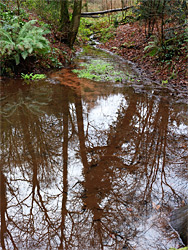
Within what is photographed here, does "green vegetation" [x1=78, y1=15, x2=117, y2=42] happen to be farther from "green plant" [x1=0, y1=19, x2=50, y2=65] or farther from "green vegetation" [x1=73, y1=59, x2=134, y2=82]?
"green plant" [x1=0, y1=19, x2=50, y2=65]

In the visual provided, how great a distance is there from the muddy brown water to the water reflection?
13 millimetres

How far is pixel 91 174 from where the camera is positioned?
3236 mm

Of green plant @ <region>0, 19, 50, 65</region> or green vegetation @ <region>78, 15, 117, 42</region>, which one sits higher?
green vegetation @ <region>78, 15, 117, 42</region>

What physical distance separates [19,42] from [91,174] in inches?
268

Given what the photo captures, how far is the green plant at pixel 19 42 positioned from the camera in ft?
23.7

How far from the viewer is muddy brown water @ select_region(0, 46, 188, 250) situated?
2375mm

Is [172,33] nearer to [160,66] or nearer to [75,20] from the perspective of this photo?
[160,66]

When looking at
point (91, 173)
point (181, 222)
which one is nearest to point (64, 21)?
point (91, 173)

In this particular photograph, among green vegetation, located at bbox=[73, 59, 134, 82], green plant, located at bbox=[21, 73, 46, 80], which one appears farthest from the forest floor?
green plant, located at bbox=[21, 73, 46, 80]

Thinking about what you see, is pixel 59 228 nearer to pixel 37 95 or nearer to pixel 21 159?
pixel 21 159

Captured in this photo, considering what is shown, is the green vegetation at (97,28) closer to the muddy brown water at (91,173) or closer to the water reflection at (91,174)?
the muddy brown water at (91,173)

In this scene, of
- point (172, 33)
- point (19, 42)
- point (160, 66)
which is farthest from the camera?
point (172, 33)

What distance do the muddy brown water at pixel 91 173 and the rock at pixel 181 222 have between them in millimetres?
82

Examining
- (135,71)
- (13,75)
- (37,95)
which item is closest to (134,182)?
(37,95)
